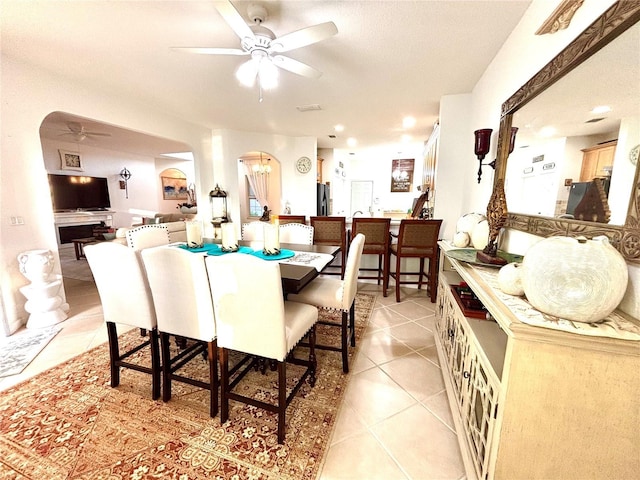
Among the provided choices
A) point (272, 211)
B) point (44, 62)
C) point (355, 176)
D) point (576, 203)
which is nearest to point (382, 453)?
point (576, 203)

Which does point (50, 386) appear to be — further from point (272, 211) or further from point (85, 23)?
point (272, 211)

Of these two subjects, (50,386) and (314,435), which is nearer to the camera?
(314,435)

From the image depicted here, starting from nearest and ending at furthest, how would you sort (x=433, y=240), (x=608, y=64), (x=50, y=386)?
(x=608, y=64) < (x=50, y=386) < (x=433, y=240)

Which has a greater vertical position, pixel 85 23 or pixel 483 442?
pixel 85 23

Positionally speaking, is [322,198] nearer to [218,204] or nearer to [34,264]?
[218,204]

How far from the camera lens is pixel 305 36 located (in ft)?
5.02

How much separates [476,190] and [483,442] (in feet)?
6.92

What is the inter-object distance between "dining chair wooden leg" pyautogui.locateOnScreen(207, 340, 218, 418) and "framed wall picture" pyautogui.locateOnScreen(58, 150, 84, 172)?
23.9 feet

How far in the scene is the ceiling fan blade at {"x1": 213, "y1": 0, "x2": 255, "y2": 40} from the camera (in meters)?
1.30

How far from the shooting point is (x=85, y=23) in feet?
5.99

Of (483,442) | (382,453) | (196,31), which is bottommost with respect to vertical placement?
(382,453)

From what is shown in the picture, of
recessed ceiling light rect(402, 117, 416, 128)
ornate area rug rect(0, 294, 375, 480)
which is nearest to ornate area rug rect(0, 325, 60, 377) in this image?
ornate area rug rect(0, 294, 375, 480)

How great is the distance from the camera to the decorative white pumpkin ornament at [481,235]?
1697 mm

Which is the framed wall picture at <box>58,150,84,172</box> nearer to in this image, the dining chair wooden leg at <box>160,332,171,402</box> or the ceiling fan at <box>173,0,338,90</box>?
the ceiling fan at <box>173,0,338,90</box>
